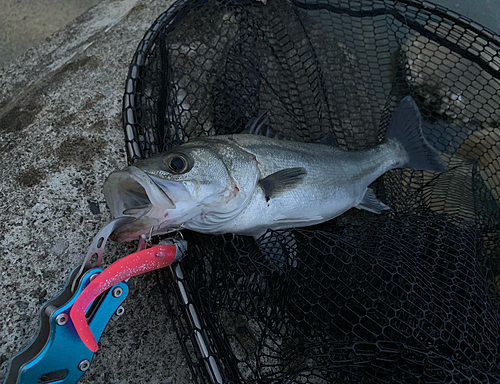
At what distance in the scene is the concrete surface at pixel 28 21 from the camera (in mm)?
4152

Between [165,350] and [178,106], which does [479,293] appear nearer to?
[165,350]

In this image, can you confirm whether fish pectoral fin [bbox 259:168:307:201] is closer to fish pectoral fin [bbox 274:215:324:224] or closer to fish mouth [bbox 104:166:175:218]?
fish pectoral fin [bbox 274:215:324:224]

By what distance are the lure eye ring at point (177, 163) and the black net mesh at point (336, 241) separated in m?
0.43

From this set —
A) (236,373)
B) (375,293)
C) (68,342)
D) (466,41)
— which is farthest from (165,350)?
(466,41)

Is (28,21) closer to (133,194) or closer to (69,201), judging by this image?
(69,201)

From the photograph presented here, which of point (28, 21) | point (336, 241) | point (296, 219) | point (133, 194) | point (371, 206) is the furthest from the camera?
point (28, 21)

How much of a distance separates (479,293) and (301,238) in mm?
982

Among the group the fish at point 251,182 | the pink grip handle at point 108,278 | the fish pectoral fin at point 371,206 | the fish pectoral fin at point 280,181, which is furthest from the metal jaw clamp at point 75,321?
the fish pectoral fin at point 371,206

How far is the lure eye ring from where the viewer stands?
1699mm

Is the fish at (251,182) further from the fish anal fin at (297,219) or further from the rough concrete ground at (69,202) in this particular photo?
the rough concrete ground at (69,202)

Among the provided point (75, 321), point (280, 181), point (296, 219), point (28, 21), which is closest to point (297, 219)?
point (296, 219)

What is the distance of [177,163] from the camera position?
171cm

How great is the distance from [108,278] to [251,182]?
0.84 m

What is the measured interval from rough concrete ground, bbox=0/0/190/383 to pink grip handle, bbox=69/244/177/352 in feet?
1.85
